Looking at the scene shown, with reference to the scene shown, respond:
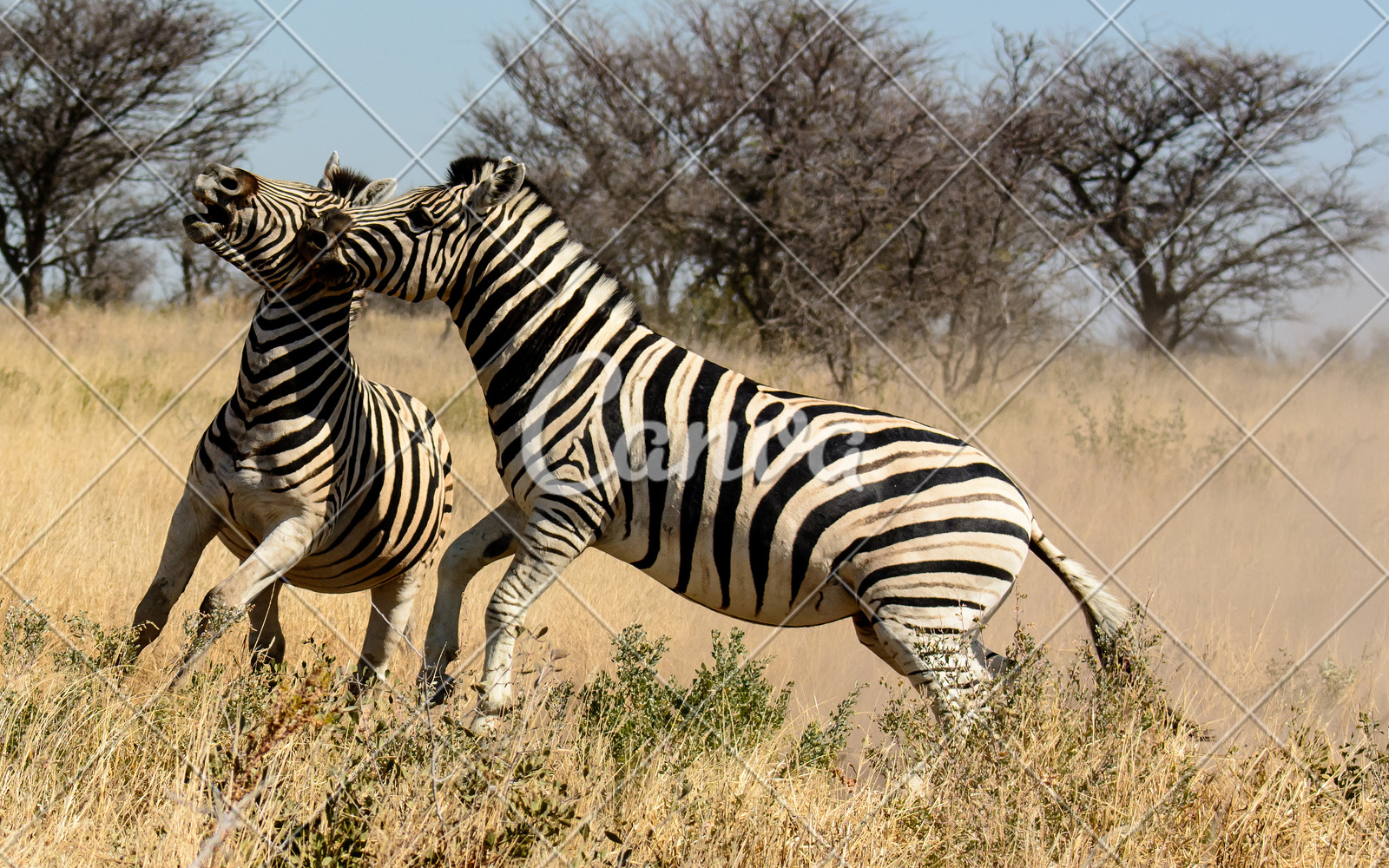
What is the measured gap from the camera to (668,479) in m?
4.25

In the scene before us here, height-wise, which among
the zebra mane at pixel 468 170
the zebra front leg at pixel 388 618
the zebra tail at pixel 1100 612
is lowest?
the zebra front leg at pixel 388 618

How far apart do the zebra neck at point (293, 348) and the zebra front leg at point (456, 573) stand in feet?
2.81

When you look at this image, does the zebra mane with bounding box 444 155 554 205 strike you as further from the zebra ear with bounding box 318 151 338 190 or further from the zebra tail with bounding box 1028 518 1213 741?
the zebra tail with bounding box 1028 518 1213 741

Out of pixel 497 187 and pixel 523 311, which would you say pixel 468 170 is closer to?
pixel 497 187

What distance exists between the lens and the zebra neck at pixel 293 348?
4445 millimetres

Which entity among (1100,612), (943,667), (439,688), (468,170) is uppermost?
(1100,612)

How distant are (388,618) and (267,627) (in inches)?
20.9

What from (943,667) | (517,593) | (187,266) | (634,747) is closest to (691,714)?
(634,747)

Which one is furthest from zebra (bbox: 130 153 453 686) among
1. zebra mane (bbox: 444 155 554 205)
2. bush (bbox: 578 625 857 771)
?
bush (bbox: 578 625 857 771)

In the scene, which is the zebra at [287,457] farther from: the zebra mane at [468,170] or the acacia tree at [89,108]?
the acacia tree at [89,108]

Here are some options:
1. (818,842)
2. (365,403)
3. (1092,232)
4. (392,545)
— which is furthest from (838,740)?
(1092,232)

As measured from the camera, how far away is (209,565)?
22.2 feet

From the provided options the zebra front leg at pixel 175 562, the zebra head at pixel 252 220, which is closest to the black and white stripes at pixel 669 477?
the zebra head at pixel 252 220

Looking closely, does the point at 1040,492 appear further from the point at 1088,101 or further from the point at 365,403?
the point at 1088,101
